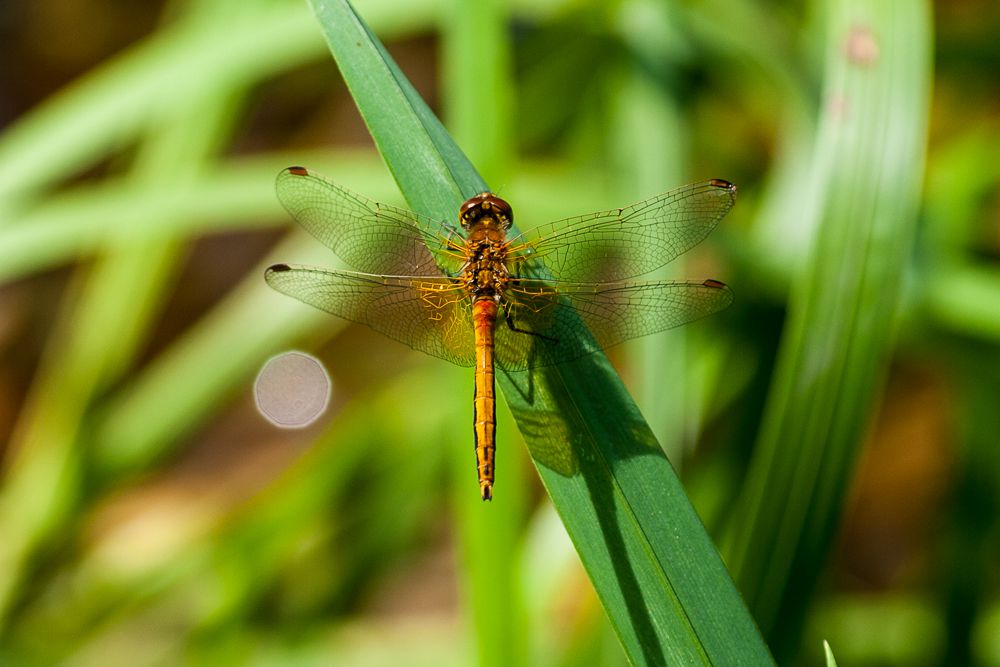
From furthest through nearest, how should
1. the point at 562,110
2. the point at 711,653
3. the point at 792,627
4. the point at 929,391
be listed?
the point at 929,391, the point at 562,110, the point at 792,627, the point at 711,653

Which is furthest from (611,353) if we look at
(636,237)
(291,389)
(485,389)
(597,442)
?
(597,442)

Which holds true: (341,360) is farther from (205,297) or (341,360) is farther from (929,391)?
(929,391)

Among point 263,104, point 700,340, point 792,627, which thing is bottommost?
point 792,627

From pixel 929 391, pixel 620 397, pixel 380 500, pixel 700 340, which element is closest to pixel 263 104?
pixel 380 500

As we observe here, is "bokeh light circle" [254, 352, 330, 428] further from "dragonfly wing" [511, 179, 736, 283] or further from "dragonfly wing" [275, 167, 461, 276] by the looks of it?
"dragonfly wing" [511, 179, 736, 283]

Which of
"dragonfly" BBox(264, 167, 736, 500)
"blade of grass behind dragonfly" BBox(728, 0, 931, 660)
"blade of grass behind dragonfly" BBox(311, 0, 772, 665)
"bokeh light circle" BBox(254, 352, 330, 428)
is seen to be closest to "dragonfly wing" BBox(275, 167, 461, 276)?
"dragonfly" BBox(264, 167, 736, 500)

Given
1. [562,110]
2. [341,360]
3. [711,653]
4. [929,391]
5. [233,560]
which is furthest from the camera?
[341,360]

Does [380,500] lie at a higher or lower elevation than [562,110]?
lower

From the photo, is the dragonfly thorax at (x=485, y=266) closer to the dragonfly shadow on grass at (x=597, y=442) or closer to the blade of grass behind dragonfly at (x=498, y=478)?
the blade of grass behind dragonfly at (x=498, y=478)
